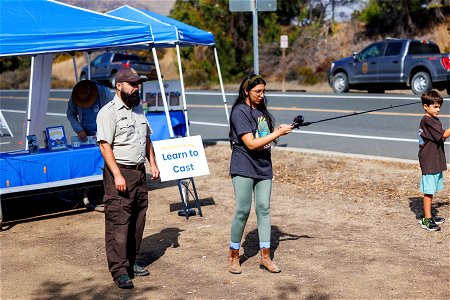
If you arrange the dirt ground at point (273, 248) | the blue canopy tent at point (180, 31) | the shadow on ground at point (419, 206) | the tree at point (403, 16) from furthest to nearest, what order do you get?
1. the tree at point (403, 16)
2. the blue canopy tent at point (180, 31)
3. the shadow on ground at point (419, 206)
4. the dirt ground at point (273, 248)

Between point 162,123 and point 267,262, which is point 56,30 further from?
point 267,262

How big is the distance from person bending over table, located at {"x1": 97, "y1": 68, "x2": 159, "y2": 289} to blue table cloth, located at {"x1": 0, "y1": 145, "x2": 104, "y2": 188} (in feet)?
8.72

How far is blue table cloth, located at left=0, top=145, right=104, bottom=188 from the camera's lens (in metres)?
8.70

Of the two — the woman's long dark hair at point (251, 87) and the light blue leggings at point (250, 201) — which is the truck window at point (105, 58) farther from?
the light blue leggings at point (250, 201)

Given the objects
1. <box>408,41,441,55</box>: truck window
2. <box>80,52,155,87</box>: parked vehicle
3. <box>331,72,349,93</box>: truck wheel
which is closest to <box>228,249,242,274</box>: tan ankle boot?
<box>408,41,441,55</box>: truck window

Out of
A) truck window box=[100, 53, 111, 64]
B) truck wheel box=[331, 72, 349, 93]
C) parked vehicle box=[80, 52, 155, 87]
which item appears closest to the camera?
truck wheel box=[331, 72, 349, 93]

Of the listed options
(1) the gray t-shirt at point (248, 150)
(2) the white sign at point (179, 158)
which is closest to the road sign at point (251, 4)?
(2) the white sign at point (179, 158)

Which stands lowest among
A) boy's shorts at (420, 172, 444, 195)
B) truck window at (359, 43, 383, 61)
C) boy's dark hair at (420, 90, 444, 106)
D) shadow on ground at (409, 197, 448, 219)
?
shadow on ground at (409, 197, 448, 219)

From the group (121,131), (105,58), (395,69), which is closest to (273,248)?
(121,131)

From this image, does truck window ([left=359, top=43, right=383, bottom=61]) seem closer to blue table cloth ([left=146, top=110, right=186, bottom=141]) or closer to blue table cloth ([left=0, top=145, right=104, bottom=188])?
blue table cloth ([left=146, top=110, right=186, bottom=141])

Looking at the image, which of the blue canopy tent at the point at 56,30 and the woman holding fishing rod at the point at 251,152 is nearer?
the woman holding fishing rod at the point at 251,152

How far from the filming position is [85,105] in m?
9.73

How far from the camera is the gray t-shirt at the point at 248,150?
634 cm

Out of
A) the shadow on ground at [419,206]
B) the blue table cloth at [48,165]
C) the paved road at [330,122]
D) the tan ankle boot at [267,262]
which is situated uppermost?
the blue table cloth at [48,165]
